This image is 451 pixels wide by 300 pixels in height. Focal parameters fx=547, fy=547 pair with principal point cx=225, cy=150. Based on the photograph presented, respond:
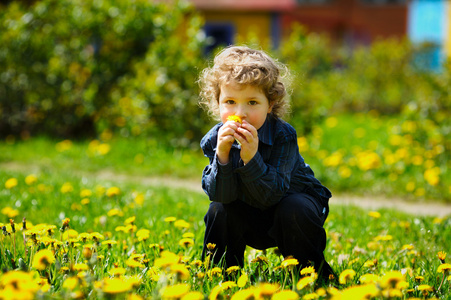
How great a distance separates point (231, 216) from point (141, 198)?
1.55 meters

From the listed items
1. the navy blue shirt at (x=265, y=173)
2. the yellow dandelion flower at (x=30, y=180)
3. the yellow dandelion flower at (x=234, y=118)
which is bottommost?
the yellow dandelion flower at (x=30, y=180)

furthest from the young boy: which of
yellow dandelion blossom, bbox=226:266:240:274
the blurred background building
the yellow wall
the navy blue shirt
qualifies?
the yellow wall

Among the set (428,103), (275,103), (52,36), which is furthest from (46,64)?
(275,103)

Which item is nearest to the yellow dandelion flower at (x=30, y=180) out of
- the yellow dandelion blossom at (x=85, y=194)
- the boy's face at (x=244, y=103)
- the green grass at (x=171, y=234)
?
the green grass at (x=171, y=234)

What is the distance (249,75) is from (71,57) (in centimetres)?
544

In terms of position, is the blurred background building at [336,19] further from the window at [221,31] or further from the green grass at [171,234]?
the green grass at [171,234]

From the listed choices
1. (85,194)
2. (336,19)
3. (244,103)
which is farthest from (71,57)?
(336,19)

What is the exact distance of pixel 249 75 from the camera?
2.27 meters

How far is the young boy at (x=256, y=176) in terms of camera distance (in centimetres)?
222

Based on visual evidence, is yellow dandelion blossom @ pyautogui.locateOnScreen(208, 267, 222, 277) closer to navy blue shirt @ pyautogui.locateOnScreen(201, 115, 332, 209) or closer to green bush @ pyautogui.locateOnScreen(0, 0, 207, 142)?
navy blue shirt @ pyautogui.locateOnScreen(201, 115, 332, 209)

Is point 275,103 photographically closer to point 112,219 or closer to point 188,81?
point 112,219

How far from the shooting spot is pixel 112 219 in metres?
3.39

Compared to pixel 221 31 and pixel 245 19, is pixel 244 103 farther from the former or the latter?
pixel 221 31

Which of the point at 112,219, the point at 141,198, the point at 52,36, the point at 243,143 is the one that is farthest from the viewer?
Answer: the point at 52,36
